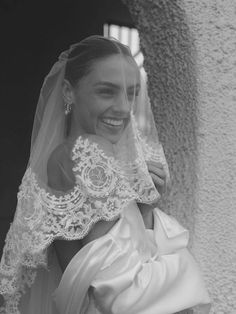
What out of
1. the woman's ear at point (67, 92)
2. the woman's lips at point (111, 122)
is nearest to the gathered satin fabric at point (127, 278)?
the woman's lips at point (111, 122)

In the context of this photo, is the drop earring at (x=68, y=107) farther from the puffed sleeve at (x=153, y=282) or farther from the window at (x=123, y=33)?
the window at (x=123, y=33)

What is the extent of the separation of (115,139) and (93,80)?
161 millimetres

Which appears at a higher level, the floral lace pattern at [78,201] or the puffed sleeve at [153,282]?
the floral lace pattern at [78,201]

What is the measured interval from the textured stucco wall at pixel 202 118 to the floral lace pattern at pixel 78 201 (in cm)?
42

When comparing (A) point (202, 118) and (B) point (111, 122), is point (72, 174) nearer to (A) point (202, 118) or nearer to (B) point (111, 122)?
(B) point (111, 122)

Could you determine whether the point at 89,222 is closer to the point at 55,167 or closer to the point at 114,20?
the point at 55,167

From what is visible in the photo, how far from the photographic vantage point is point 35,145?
1.80 meters

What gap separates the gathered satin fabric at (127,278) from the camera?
1.58m

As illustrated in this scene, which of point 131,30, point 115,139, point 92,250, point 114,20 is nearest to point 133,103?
point 115,139

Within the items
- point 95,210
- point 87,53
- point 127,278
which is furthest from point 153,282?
point 87,53

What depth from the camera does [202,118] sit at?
82.7 inches

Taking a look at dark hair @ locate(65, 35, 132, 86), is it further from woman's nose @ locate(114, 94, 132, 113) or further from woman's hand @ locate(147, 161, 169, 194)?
woman's hand @ locate(147, 161, 169, 194)

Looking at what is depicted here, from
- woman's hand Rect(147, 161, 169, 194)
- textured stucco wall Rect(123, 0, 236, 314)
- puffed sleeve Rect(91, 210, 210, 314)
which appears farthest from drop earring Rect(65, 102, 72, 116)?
textured stucco wall Rect(123, 0, 236, 314)

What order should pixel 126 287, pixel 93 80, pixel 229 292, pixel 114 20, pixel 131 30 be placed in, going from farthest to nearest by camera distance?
pixel 131 30 → pixel 114 20 → pixel 229 292 → pixel 93 80 → pixel 126 287
